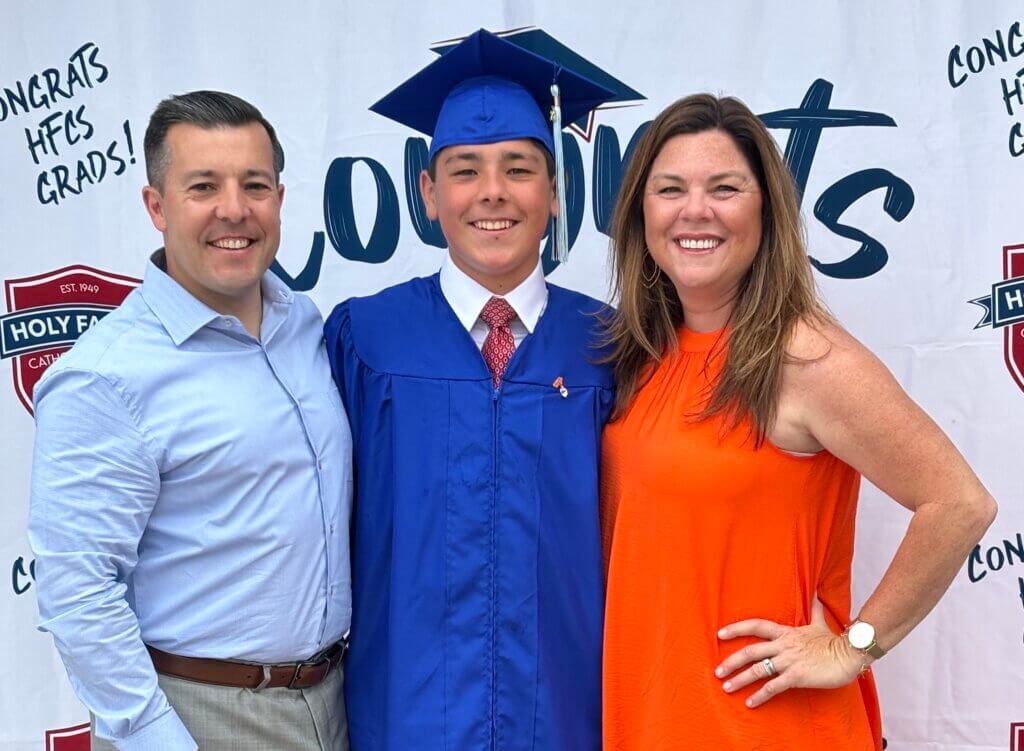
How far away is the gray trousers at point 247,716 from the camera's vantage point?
174 centimetres

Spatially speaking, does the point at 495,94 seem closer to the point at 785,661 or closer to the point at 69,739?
the point at 785,661

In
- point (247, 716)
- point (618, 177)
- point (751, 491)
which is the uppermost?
point (618, 177)

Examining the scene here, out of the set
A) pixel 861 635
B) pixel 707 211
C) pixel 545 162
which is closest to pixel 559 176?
pixel 545 162

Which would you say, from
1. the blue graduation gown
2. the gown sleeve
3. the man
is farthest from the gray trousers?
the gown sleeve

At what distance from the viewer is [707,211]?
1.86 m

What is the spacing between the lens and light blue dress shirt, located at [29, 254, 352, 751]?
1.59 meters

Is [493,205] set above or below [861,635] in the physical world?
above

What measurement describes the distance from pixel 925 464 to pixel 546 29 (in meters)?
1.53

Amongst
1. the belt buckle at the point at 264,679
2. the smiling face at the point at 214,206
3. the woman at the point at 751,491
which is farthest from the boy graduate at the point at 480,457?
the smiling face at the point at 214,206

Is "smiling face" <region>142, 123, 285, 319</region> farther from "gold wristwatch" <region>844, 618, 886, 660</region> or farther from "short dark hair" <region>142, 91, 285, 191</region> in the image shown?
"gold wristwatch" <region>844, 618, 886, 660</region>

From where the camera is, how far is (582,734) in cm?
196

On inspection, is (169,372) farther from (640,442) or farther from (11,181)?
(11,181)

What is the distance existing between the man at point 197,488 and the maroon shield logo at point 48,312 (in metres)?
0.94

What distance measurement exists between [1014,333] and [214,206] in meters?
1.99
